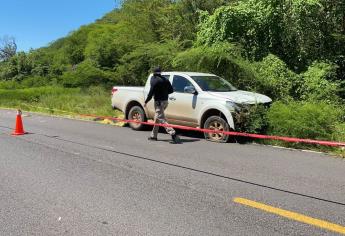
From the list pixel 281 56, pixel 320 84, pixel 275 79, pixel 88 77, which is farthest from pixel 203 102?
pixel 88 77

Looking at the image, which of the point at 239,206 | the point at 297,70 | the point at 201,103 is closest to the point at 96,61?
the point at 297,70

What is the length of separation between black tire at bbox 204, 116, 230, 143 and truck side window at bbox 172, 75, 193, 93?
1388 millimetres

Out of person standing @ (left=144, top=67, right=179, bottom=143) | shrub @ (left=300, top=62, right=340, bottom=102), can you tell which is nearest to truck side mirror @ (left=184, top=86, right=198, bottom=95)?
person standing @ (left=144, top=67, right=179, bottom=143)

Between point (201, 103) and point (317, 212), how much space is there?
647 centimetres

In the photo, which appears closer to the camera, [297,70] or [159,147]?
[159,147]

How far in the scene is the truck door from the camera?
12.0 meters

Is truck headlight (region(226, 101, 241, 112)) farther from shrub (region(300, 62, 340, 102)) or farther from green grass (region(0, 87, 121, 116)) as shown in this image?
green grass (region(0, 87, 121, 116))

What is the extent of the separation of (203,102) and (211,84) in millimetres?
947

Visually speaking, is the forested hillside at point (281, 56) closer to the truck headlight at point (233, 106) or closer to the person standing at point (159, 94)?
the truck headlight at point (233, 106)

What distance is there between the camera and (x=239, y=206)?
5.79 metres

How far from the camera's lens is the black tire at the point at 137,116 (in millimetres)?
13648

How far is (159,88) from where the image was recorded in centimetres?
1147

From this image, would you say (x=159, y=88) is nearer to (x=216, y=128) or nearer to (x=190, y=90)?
(x=190, y=90)

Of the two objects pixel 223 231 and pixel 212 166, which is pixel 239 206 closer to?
pixel 223 231
